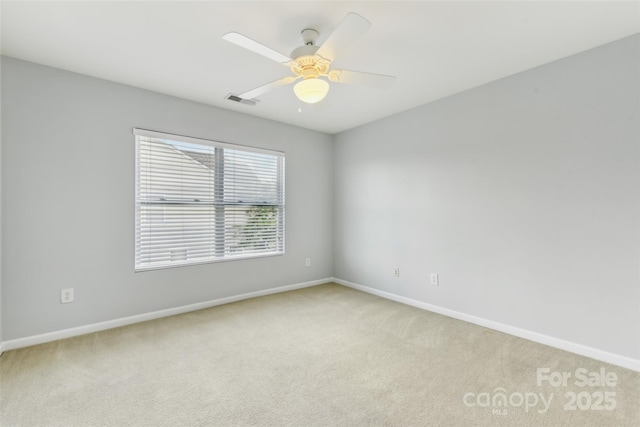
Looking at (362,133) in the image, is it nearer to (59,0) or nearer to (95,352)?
(59,0)

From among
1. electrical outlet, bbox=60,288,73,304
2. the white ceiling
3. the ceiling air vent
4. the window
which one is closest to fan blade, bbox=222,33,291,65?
the white ceiling

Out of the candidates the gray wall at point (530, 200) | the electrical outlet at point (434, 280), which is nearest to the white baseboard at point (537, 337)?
the gray wall at point (530, 200)

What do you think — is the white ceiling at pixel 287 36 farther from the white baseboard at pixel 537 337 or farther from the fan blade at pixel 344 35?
the white baseboard at pixel 537 337

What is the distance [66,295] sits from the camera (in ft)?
8.60

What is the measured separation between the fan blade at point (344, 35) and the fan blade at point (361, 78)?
147mm

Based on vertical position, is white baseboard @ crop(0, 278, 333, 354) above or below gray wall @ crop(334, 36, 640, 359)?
below

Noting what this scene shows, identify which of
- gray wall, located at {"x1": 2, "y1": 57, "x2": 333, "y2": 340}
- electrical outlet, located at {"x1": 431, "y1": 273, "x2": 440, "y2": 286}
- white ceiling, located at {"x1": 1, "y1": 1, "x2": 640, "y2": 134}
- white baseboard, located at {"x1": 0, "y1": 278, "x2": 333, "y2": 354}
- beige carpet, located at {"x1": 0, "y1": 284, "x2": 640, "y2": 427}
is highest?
white ceiling, located at {"x1": 1, "y1": 1, "x2": 640, "y2": 134}

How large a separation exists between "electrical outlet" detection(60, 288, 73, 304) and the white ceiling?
1965 mm

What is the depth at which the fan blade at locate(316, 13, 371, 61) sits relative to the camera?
149 centimetres

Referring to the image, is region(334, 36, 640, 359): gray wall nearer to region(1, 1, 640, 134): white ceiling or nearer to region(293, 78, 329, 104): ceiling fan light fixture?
region(1, 1, 640, 134): white ceiling

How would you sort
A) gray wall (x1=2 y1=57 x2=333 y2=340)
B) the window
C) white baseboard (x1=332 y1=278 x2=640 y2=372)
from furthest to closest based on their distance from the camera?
1. the window
2. gray wall (x1=2 y1=57 x2=333 y2=340)
3. white baseboard (x1=332 y1=278 x2=640 y2=372)

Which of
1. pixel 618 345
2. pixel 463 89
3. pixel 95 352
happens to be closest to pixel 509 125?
pixel 463 89

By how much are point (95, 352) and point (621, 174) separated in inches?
168

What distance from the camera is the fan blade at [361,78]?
6.42 feet
